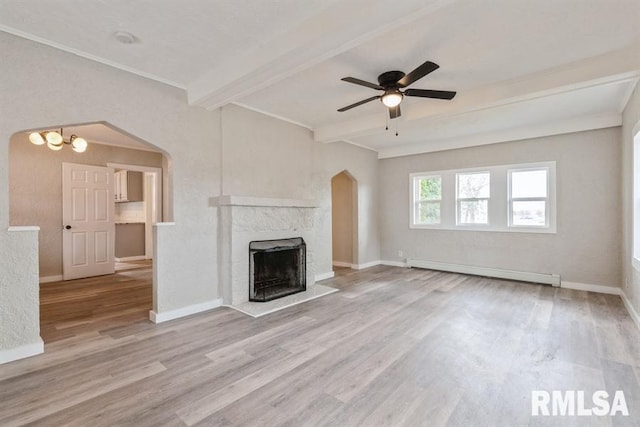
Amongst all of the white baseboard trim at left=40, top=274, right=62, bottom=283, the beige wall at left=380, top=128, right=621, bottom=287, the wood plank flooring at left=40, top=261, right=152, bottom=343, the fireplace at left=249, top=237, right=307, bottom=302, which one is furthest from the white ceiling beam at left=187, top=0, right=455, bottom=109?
the white baseboard trim at left=40, top=274, right=62, bottom=283

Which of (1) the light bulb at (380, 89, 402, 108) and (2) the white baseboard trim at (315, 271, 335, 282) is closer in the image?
(1) the light bulb at (380, 89, 402, 108)

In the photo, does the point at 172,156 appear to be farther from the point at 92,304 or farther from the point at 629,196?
the point at 629,196

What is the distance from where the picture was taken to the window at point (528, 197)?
530 cm

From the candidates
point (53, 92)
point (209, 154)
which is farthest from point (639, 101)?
point (53, 92)

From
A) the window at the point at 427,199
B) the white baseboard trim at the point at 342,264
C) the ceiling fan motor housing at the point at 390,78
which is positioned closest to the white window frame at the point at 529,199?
the window at the point at 427,199

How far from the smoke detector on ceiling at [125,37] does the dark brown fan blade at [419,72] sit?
254cm

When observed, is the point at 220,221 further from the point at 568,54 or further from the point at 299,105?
the point at 568,54

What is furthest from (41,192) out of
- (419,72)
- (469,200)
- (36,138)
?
(469,200)

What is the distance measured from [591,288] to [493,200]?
6.70 feet

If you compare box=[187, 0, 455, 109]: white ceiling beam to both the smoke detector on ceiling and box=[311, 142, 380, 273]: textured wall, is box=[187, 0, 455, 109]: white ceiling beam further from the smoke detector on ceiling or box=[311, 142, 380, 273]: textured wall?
box=[311, 142, 380, 273]: textured wall

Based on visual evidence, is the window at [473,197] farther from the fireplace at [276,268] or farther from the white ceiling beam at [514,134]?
the fireplace at [276,268]

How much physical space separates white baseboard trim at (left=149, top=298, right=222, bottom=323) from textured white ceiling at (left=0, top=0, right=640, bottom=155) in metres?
2.56

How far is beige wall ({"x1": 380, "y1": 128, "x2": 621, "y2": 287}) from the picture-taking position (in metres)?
4.68

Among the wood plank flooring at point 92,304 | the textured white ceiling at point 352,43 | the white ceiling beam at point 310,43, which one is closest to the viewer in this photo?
the white ceiling beam at point 310,43
